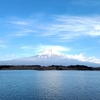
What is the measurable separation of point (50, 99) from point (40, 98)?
240 cm

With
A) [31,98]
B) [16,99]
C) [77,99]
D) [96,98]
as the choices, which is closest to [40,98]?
[31,98]

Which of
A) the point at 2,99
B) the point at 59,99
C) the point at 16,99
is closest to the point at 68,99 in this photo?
the point at 59,99

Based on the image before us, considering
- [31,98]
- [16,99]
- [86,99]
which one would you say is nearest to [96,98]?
[86,99]

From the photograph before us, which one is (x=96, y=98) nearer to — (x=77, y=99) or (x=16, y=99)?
(x=77, y=99)

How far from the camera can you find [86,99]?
43656 mm

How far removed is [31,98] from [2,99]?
612 centimetres

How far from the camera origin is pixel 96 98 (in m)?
44.6

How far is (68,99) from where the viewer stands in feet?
142

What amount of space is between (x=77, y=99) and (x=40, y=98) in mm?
7936

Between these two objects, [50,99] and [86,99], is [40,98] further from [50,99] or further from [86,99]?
[86,99]

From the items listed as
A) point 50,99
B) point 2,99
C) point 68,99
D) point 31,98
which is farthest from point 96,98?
point 2,99

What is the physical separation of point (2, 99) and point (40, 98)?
26.3 ft

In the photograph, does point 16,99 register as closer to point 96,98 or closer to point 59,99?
point 59,99

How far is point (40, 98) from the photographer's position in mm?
44500
